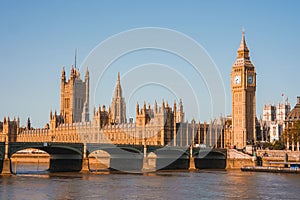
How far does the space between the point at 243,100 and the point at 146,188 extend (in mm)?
63560

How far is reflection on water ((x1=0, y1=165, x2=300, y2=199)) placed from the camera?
47.7 meters

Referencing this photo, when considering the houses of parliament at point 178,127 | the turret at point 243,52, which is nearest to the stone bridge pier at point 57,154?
the houses of parliament at point 178,127

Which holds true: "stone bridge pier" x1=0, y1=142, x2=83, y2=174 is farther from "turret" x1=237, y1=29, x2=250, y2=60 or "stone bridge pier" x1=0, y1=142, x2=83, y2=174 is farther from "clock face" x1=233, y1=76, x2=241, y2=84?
"turret" x1=237, y1=29, x2=250, y2=60

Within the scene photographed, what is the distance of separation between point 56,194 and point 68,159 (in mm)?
34925

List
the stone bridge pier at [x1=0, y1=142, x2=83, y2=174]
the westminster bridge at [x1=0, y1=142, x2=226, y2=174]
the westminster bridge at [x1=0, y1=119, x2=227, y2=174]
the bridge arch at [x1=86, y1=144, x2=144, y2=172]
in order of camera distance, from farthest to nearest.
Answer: the bridge arch at [x1=86, y1=144, x2=144, y2=172]
the westminster bridge at [x1=0, y1=119, x2=227, y2=174]
the westminster bridge at [x1=0, y1=142, x2=226, y2=174]
the stone bridge pier at [x1=0, y1=142, x2=83, y2=174]

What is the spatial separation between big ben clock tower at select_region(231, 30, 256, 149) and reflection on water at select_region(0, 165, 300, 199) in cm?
4863

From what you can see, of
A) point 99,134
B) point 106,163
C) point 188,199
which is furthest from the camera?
point 99,134

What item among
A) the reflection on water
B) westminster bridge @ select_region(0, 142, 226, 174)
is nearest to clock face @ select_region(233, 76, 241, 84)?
westminster bridge @ select_region(0, 142, 226, 174)

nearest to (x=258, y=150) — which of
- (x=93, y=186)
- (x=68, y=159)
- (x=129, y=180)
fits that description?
(x=68, y=159)

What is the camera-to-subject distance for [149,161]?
9006cm

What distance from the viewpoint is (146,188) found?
176ft

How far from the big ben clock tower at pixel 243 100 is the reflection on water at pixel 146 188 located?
4863cm

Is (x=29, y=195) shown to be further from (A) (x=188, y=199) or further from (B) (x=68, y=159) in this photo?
(B) (x=68, y=159)

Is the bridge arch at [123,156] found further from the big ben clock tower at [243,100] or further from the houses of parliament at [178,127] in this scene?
the big ben clock tower at [243,100]
